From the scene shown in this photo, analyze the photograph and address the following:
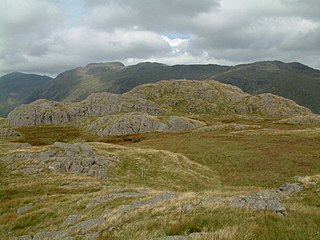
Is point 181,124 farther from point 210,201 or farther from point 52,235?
point 52,235

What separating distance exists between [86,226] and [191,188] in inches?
977

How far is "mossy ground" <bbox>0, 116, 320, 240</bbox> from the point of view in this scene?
1238cm

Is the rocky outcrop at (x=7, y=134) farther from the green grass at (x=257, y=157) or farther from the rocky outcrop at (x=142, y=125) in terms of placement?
the green grass at (x=257, y=157)

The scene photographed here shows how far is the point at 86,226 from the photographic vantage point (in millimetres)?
16375

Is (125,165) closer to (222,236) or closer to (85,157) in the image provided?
(85,157)

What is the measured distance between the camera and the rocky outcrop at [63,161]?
43.8 metres

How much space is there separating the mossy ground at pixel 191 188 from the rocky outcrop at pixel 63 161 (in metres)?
1.87

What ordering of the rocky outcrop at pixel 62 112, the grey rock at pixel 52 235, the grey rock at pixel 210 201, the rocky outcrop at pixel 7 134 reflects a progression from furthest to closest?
the rocky outcrop at pixel 62 112, the rocky outcrop at pixel 7 134, the grey rock at pixel 210 201, the grey rock at pixel 52 235

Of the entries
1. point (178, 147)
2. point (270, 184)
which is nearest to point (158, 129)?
point (178, 147)

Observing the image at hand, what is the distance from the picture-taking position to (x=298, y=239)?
10.4 metres

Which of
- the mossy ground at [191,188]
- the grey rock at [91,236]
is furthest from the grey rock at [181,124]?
the grey rock at [91,236]

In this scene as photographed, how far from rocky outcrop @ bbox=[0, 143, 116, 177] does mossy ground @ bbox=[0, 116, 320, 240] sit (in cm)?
187

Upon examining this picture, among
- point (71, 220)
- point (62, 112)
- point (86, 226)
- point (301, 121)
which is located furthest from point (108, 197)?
point (62, 112)

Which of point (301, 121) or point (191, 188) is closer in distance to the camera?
point (191, 188)
